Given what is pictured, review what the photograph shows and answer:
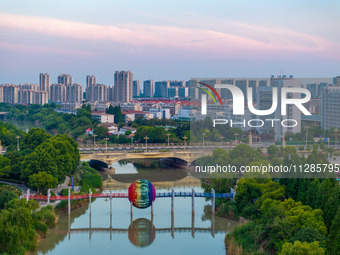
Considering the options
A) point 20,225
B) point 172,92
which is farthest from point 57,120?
point 172,92

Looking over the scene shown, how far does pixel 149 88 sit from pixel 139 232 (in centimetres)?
6031

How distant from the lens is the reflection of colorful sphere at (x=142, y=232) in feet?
31.0

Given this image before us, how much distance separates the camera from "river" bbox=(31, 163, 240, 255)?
9.05m

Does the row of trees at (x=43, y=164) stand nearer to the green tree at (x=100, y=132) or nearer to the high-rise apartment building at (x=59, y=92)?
the green tree at (x=100, y=132)

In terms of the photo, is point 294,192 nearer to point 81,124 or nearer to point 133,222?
point 133,222

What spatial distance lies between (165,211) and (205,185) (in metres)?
2.31

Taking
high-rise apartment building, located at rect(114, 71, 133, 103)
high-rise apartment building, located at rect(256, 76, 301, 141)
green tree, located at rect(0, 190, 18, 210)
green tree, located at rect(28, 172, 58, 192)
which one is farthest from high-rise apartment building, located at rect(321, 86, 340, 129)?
high-rise apartment building, located at rect(114, 71, 133, 103)

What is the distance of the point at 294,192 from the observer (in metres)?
9.80

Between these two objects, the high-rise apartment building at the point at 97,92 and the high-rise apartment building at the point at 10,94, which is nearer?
the high-rise apartment building at the point at 97,92

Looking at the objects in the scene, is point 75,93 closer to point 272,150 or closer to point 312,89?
point 272,150

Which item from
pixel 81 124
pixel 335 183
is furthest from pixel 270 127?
pixel 81 124

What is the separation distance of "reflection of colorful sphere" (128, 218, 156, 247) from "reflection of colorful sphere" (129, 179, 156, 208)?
0.32 m

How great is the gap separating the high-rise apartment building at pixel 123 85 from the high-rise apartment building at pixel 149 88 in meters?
10.1

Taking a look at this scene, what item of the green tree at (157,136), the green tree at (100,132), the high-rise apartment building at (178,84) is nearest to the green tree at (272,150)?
the green tree at (157,136)
